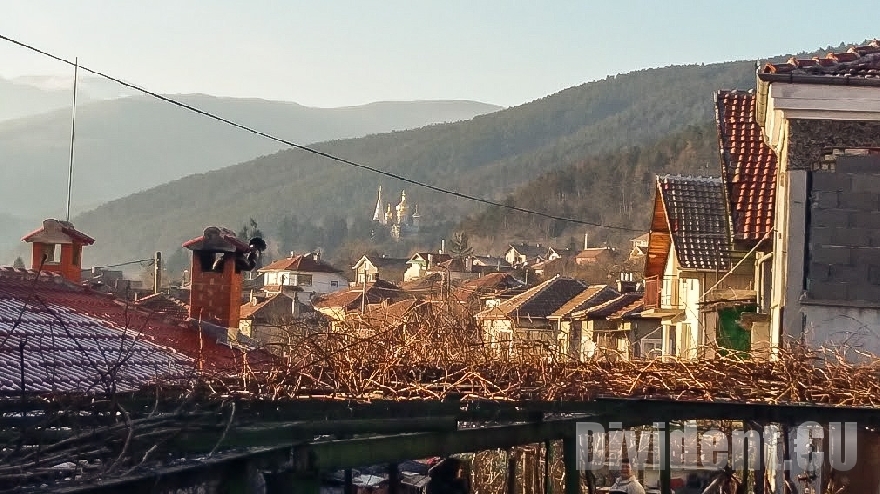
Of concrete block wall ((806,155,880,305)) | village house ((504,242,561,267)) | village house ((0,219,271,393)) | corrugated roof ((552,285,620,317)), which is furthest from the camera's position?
village house ((504,242,561,267))

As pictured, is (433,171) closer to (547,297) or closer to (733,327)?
(547,297)

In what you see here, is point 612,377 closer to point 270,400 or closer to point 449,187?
point 270,400

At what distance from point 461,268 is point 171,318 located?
72.1 metres

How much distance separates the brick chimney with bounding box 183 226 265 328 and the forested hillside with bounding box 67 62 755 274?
4126 inches

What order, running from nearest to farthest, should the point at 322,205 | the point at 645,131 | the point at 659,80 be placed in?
the point at 645,131 → the point at 659,80 → the point at 322,205

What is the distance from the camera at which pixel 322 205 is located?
491ft

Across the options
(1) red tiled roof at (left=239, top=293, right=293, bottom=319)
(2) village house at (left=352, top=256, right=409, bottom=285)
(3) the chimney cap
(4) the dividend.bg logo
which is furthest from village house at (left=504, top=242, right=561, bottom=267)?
(4) the dividend.bg logo

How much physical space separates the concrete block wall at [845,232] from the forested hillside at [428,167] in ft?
354

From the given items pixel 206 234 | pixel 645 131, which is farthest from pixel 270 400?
pixel 645 131

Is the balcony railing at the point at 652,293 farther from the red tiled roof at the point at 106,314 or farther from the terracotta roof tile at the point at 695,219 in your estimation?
A: the red tiled roof at the point at 106,314

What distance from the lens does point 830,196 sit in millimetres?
13758

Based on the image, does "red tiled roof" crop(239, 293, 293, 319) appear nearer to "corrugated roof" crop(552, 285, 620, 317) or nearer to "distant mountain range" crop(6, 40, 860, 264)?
"corrugated roof" crop(552, 285, 620, 317)

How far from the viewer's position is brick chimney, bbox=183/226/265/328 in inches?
749

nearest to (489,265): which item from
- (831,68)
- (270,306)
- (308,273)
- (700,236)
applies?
(308,273)
